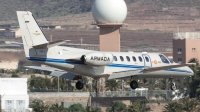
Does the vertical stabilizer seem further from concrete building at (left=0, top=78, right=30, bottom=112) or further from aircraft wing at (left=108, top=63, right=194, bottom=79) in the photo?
concrete building at (left=0, top=78, right=30, bottom=112)

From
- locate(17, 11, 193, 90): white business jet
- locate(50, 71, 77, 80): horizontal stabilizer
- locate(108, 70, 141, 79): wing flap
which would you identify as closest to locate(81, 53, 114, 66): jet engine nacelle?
locate(17, 11, 193, 90): white business jet

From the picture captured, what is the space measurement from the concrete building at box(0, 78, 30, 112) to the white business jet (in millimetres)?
66270

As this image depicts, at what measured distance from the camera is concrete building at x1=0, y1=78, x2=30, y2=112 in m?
151

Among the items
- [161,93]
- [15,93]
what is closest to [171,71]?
[15,93]

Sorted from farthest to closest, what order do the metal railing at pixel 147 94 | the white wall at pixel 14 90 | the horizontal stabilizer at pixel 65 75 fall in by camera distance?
1. the metal railing at pixel 147 94
2. the white wall at pixel 14 90
3. the horizontal stabilizer at pixel 65 75

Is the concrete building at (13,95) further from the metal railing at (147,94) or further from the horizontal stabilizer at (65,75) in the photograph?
the horizontal stabilizer at (65,75)

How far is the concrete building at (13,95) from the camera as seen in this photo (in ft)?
496

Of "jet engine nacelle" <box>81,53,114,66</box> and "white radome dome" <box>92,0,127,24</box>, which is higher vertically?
"white radome dome" <box>92,0,127,24</box>

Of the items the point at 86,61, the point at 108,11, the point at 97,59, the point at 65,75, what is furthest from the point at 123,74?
the point at 108,11

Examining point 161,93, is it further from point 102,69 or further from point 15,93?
point 102,69

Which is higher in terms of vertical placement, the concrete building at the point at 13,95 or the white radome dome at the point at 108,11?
the white radome dome at the point at 108,11

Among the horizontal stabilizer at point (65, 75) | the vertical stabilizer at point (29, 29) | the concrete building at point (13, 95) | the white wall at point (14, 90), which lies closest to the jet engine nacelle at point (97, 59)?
the vertical stabilizer at point (29, 29)

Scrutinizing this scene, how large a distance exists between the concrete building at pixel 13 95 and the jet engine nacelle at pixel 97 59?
7264cm

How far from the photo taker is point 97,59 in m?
78.2
